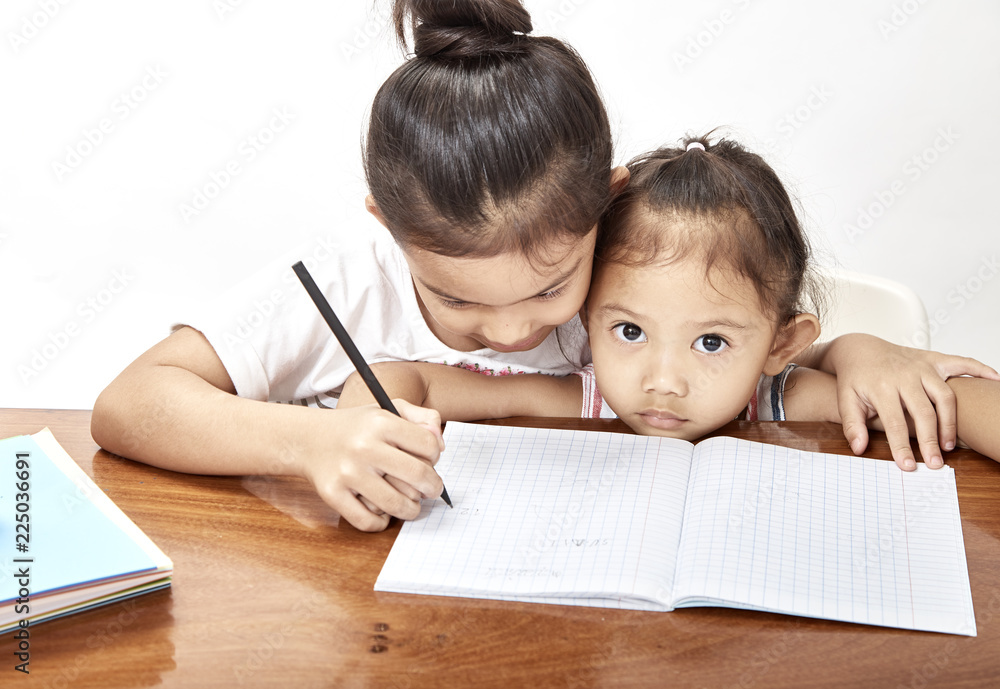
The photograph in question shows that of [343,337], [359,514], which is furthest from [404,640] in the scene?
[343,337]

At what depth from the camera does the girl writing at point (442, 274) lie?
905 mm

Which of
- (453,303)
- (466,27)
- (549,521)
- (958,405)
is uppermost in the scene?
(466,27)

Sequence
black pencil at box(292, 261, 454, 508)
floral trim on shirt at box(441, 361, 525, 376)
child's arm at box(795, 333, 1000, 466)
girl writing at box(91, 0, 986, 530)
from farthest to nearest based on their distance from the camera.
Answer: floral trim on shirt at box(441, 361, 525, 376), child's arm at box(795, 333, 1000, 466), girl writing at box(91, 0, 986, 530), black pencil at box(292, 261, 454, 508)

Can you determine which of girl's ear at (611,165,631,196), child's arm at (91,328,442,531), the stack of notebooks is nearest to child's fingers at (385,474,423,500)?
child's arm at (91,328,442,531)

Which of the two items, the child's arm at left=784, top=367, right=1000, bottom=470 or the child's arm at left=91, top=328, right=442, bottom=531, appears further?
the child's arm at left=784, top=367, right=1000, bottom=470

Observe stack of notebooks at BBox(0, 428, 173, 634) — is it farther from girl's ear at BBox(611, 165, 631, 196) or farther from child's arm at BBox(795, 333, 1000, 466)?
child's arm at BBox(795, 333, 1000, 466)

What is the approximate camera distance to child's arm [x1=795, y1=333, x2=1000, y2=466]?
1019 millimetres

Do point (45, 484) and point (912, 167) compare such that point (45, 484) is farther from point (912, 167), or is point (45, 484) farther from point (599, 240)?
point (912, 167)

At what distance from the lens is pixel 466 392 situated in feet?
3.76

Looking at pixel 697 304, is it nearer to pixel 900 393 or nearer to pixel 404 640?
pixel 900 393

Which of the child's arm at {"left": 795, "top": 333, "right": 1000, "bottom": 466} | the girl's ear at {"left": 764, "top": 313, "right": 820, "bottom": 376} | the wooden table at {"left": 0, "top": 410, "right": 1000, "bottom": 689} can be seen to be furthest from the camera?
the girl's ear at {"left": 764, "top": 313, "right": 820, "bottom": 376}

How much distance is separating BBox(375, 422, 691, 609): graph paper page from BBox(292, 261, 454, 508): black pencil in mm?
53

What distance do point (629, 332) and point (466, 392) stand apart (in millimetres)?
208

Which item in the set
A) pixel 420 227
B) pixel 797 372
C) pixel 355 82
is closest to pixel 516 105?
pixel 420 227
